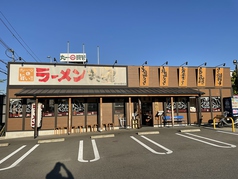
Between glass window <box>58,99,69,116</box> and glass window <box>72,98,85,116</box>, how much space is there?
522mm

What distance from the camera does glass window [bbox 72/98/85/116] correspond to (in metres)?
13.6

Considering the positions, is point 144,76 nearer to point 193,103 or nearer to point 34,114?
point 193,103

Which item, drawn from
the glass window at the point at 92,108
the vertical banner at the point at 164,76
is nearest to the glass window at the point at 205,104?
the vertical banner at the point at 164,76

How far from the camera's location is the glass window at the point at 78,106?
13.6 m

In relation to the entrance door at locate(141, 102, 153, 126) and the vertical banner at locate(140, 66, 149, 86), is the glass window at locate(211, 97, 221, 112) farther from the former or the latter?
the vertical banner at locate(140, 66, 149, 86)

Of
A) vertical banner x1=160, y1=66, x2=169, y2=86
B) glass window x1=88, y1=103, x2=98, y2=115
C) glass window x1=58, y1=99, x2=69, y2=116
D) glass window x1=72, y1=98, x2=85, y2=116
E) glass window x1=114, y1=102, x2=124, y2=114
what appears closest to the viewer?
glass window x1=58, y1=99, x2=69, y2=116

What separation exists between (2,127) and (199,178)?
1566 centimetres

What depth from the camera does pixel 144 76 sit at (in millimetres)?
14883

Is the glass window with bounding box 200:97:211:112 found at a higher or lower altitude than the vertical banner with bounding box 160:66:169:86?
lower

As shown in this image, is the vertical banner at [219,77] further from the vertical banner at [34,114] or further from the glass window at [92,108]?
the vertical banner at [34,114]

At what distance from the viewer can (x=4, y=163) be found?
639cm

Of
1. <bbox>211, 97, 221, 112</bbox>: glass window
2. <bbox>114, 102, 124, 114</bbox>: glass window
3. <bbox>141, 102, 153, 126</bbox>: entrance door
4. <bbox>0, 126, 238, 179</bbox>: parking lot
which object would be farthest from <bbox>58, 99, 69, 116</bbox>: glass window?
<bbox>211, 97, 221, 112</bbox>: glass window

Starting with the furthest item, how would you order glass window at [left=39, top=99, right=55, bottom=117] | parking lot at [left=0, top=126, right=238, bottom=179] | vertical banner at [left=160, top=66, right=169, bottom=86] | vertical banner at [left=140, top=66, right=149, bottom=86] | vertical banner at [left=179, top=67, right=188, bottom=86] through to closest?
vertical banner at [left=179, top=67, right=188, bottom=86]
vertical banner at [left=160, top=66, right=169, bottom=86]
vertical banner at [left=140, top=66, right=149, bottom=86]
glass window at [left=39, top=99, right=55, bottom=117]
parking lot at [left=0, top=126, right=238, bottom=179]

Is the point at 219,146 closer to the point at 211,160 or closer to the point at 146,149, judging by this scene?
the point at 211,160
